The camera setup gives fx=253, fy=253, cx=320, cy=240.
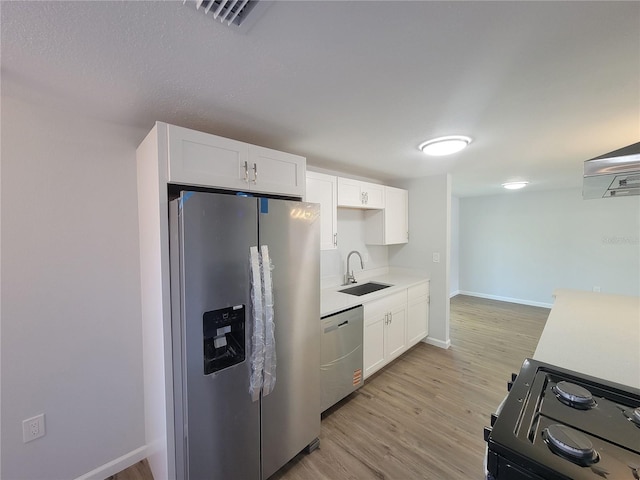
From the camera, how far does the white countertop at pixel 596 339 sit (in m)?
1.17

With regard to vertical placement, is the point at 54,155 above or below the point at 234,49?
below

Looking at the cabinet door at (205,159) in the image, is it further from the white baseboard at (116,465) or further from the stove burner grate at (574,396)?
the white baseboard at (116,465)

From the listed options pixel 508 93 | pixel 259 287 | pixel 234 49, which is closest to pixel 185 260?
pixel 259 287

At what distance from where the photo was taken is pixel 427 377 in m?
2.74

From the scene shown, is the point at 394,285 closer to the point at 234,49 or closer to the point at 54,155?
the point at 234,49

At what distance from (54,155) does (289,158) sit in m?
1.39

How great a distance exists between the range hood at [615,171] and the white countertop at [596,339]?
0.92 m

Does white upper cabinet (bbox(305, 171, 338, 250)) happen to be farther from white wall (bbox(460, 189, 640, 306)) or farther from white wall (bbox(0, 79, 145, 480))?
white wall (bbox(460, 189, 640, 306))

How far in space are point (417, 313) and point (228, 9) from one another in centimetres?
340

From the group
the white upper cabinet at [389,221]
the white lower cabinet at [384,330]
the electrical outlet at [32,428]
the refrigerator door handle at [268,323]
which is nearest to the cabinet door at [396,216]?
the white upper cabinet at [389,221]

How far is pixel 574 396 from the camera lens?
0.88 metres

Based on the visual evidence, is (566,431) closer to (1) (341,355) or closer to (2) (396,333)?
(1) (341,355)

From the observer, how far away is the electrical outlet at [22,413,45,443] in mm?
1416

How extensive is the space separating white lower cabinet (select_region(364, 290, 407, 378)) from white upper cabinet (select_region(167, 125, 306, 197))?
4.74ft
